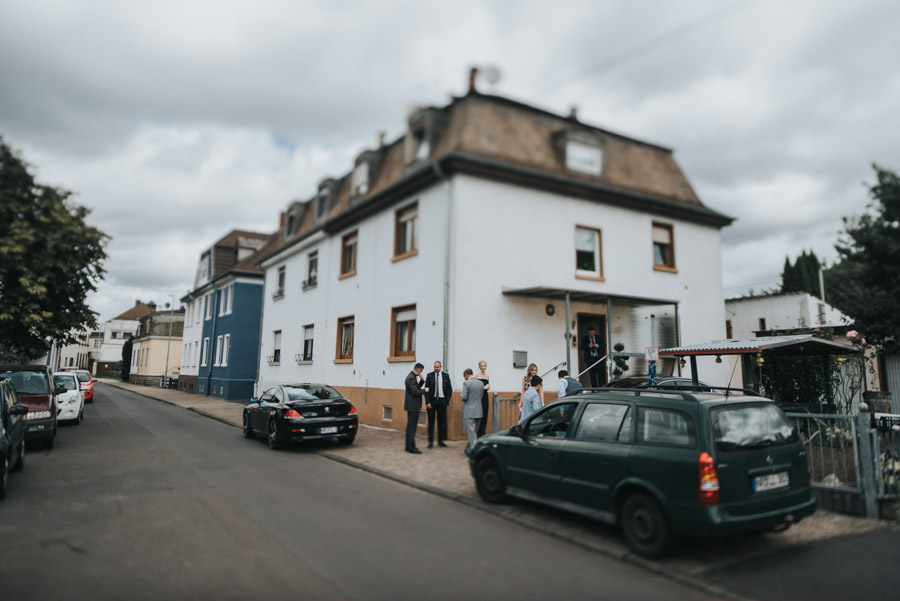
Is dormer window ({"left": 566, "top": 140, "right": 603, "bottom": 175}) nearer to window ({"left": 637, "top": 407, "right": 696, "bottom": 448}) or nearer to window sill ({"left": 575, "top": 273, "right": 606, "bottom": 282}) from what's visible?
window sill ({"left": 575, "top": 273, "right": 606, "bottom": 282})

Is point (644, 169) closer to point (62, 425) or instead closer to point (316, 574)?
point (316, 574)

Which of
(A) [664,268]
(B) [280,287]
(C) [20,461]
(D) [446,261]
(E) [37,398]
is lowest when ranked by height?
(C) [20,461]

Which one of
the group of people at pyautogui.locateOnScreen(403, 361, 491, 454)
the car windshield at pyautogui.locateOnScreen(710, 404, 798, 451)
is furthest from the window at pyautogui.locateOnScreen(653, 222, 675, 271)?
the car windshield at pyautogui.locateOnScreen(710, 404, 798, 451)

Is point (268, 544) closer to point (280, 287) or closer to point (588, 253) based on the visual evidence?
point (588, 253)

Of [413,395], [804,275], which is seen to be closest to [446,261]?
[413,395]

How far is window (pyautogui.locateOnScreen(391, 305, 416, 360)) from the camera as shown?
15898mm

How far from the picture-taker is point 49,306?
16.9 m

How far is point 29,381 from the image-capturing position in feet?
43.0

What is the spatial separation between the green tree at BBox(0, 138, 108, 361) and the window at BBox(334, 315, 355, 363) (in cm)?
720

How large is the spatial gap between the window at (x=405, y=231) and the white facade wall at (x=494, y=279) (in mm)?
205

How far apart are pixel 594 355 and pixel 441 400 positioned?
176 inches

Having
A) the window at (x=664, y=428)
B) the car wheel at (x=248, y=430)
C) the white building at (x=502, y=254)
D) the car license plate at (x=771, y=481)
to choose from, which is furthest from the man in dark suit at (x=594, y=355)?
the car license plate at (x=771, y=481)

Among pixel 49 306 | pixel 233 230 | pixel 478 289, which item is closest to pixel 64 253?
pixel 49 306

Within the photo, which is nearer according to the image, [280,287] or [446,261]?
[446,261]
